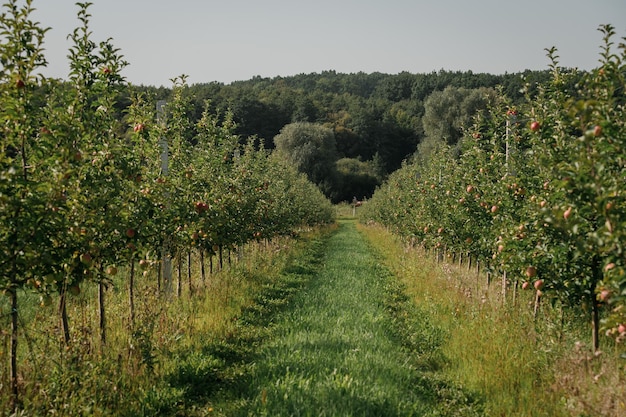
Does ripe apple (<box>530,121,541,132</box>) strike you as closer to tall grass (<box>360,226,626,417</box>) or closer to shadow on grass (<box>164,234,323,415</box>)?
tall grass (<box>360,226,626,417</box>)

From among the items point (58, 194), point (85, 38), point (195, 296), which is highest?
point (85, 38)

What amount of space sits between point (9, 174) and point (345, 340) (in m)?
4.44

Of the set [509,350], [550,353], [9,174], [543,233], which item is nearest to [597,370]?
[550,353]

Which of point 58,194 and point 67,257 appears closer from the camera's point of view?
point 58,194

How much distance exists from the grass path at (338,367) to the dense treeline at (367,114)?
4568 cm

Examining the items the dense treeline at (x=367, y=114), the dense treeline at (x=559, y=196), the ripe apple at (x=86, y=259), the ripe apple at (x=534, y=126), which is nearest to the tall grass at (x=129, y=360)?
the ripe apple at (x=86, y=259)

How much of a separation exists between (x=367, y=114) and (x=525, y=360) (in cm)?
8007

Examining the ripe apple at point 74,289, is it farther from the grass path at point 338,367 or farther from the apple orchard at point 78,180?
the grass path at point 338,367

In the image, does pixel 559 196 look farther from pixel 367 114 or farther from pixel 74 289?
pixel 367 114

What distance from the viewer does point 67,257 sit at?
445 cm

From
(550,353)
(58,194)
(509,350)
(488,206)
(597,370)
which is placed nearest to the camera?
(58,194)

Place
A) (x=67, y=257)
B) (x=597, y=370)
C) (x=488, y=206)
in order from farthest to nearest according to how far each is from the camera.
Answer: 1. (x=488, y=206)
2. (x=597, y=370)
3. (x=67, y=257)

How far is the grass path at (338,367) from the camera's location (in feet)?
15.1

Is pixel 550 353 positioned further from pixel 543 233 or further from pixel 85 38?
→ pixel 85 38
